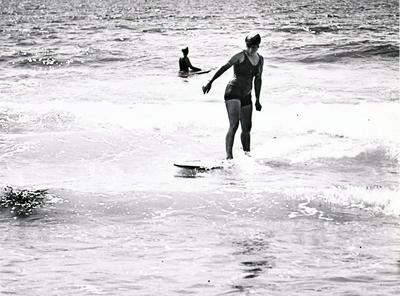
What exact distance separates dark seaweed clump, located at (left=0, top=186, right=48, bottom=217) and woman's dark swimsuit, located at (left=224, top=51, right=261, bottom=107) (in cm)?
278

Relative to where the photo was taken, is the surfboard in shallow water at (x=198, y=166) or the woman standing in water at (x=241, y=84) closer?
the woman standing in water at (x=241, y=84)

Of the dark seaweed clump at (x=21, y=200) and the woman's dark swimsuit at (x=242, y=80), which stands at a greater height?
the woman's dark swimsuit at (x=242, y=80)

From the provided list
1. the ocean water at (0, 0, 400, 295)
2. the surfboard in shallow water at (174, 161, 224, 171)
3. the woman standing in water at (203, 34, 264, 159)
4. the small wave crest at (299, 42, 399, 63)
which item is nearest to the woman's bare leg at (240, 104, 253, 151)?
the woman standing in water at (203, 34, 264, 159)

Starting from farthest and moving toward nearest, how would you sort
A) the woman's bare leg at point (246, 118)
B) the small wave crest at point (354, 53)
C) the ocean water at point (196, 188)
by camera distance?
the small wave crest at point (354, 53), the woman's bare leg at point (246, 118), the ocean water at point (196, 188)

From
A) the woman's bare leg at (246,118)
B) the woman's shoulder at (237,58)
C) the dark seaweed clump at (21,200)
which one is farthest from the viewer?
the woman's bare leg at (246,118)

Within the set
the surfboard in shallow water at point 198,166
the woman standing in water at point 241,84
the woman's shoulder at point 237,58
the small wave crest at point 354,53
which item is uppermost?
the woman's shoulder at point 237,58

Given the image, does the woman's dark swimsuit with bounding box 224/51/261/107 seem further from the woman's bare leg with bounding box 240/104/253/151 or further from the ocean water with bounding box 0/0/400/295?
the ocean water with bounding box 0/0/400/295

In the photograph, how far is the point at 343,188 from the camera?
7.88 metres

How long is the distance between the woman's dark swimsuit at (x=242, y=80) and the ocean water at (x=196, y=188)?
960mm

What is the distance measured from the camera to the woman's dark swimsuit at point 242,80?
8.47 meters

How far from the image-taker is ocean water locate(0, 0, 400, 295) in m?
5.23

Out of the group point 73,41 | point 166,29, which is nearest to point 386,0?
point 166,29

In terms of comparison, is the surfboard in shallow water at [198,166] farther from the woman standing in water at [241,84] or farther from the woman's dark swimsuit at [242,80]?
the woman's dark swimsuit at [242,80]

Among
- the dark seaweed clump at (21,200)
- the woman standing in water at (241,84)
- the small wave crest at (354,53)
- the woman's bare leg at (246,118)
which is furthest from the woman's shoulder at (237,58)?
the small wave crest at (354,53)
